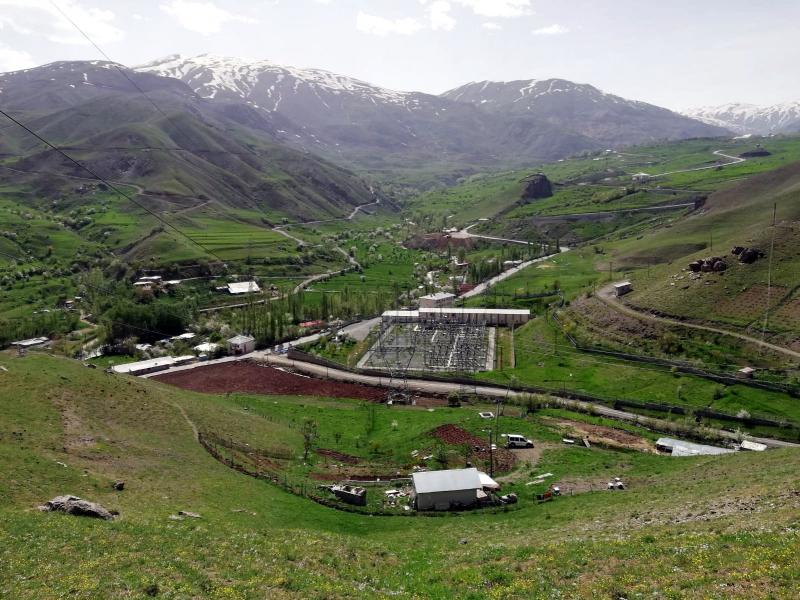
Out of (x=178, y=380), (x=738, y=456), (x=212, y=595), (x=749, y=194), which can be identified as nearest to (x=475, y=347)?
(x=178, y=380)

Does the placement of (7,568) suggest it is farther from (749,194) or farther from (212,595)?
(749,194)

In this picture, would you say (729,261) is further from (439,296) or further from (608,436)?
(439,296)

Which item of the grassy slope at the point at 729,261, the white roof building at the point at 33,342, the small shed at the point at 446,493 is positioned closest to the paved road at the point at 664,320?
the grassy slope at the point at 729,261

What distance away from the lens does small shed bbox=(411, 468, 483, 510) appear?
140ft

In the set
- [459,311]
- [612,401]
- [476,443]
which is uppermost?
[476,443]

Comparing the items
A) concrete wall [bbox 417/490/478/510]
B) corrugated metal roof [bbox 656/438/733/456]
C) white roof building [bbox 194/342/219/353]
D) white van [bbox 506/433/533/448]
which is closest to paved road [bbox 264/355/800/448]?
corrugated metal roof [bbox 656/438/733/456]

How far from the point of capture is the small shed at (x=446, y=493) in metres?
42.7

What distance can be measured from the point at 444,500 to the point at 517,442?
1639 cm

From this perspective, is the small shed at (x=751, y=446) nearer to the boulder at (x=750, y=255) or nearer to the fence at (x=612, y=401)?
the fence at (x=612, y=401)

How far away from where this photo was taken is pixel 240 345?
370 feet

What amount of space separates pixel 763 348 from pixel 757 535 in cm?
7353

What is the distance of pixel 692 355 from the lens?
87625 mm

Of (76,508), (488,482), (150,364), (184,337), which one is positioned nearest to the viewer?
(76,508)

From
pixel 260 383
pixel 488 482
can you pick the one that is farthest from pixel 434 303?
pixel 488 482
